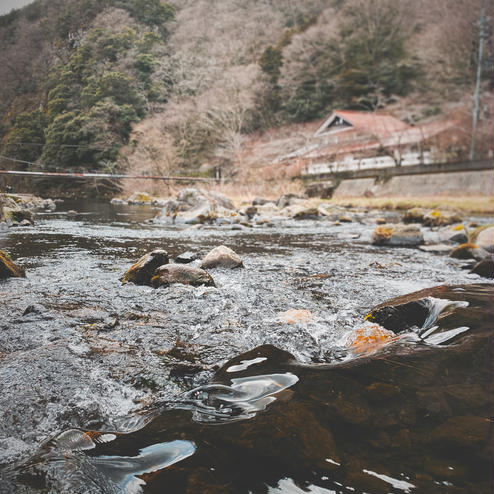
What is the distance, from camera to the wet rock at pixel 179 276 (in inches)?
140

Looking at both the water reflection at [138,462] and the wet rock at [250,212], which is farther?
the wet rock at [250,212]

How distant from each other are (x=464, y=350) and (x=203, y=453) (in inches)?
59.0

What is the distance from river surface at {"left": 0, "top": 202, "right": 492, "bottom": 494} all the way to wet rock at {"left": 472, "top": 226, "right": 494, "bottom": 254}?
158cm

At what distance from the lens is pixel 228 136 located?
26.8m

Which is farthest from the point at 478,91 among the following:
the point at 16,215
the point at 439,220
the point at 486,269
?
the point at 16,215

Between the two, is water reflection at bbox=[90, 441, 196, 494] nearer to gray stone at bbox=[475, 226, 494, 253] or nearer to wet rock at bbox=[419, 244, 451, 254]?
wet rock at bbox=[419, 244, 451, 254]

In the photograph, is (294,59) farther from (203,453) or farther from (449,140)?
(203,453)

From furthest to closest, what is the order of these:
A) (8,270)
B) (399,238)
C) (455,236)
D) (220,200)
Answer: (220,200) < (455,236) < (399,238) < (8,270)

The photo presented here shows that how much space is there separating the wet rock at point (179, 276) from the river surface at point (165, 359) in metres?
0.15

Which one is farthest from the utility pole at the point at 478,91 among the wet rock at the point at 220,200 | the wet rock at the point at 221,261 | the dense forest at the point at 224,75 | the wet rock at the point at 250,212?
the wet rock at the point at 221,261

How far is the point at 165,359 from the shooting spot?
193 centimetres

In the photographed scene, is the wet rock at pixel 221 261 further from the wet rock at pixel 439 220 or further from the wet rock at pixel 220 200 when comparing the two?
the wet rock at pixel 220 200

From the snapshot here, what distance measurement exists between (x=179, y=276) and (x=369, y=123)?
84.5 ft

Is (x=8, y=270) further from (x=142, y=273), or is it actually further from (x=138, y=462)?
(x=138, y=462)
